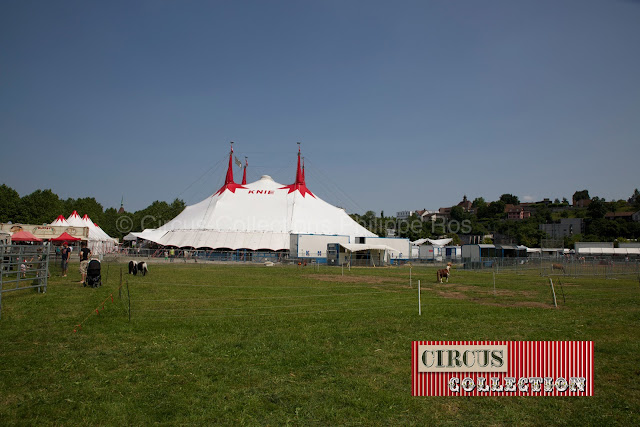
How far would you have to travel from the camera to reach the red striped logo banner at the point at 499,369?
550 centimetres

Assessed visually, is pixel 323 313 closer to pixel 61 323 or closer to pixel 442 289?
pixel 61 323

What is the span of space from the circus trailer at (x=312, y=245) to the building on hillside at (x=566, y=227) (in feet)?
362

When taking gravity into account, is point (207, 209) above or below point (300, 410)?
above

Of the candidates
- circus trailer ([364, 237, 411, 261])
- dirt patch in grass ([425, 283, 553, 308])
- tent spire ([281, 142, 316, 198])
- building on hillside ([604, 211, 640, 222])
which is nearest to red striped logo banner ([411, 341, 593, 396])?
dirt patch in grass ([425, 283, 553, 308])

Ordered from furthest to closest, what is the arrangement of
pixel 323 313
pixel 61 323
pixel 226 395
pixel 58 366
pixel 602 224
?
pixel 602 224 < pixel 323 313 < pixel 61 323 < pixel 58 366 < pixel 226 395

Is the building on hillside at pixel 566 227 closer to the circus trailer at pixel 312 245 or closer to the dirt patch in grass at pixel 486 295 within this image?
the circus trailer at pixel 312 245

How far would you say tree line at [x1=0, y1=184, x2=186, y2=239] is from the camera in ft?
252

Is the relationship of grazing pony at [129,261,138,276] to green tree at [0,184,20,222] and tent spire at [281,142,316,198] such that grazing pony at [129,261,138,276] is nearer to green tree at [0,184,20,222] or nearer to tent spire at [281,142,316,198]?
tent spire at [281,142,316,198]

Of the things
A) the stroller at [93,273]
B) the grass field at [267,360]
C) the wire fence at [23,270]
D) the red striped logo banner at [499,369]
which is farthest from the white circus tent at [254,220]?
the red striped logo banner at [499,369]

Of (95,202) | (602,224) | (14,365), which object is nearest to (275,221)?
(14,365)

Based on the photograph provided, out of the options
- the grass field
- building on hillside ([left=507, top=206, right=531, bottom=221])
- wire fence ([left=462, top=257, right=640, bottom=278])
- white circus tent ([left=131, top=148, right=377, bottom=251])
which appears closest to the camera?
the grass field

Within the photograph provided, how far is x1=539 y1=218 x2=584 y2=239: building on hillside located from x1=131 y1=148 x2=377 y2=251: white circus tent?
95258 millimetres

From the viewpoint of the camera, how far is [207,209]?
7125cm

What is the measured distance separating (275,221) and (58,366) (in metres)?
60.8
